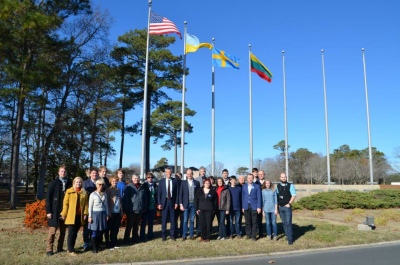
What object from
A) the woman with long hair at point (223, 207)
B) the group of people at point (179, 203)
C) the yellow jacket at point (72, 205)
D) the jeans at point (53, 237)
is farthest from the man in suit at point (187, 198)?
the jeans at point (53, 237)

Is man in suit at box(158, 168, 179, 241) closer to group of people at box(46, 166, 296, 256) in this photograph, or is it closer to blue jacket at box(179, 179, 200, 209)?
group of people at box(46, 166, 296, 256)

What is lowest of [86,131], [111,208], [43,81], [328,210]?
[328,210]

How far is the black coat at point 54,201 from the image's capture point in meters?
7.20

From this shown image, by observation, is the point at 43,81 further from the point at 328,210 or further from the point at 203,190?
the point at 328,210

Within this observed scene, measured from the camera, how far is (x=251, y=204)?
931 cm

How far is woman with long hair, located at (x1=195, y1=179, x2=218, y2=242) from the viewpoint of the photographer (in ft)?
29.5

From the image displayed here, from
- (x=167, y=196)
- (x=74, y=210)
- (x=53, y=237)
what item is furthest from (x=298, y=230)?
(x=53, y=237)

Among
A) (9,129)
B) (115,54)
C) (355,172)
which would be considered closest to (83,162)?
(115,54)

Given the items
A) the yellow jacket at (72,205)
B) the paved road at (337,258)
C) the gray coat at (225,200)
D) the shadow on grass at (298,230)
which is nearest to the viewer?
the paved road at (337,258)

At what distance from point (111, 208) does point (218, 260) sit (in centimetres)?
292

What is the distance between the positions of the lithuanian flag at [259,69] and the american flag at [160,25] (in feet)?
17.9

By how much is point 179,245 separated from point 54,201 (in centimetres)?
330

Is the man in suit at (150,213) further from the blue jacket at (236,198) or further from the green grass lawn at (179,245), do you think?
the blue jacket at (236,198)

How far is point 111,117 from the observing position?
32594mm
